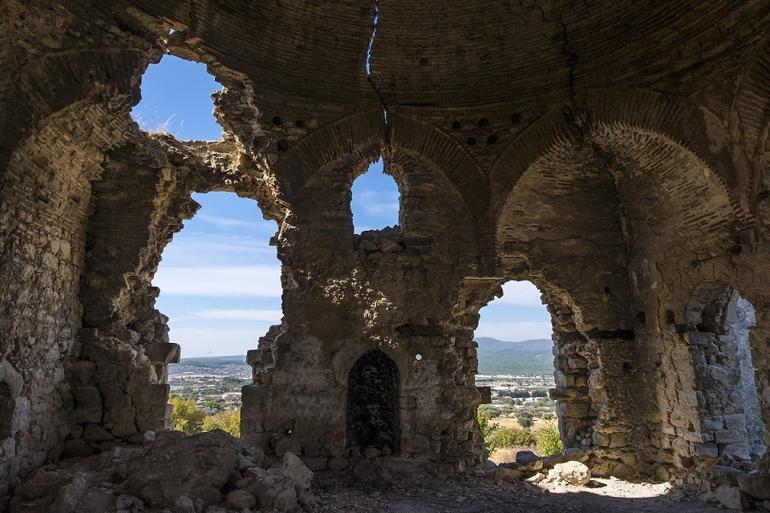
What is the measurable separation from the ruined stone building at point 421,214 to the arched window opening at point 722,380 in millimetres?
32

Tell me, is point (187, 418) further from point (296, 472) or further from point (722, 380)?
point (722, 380)

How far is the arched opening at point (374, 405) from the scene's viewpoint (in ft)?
21.2

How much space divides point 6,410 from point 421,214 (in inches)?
205

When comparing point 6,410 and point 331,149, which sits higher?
point 331,149

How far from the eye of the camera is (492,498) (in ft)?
19.1

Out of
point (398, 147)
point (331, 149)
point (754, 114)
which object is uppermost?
point (398, 147)

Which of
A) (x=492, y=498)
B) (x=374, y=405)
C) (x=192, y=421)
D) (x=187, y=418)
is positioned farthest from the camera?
(x=192, y=421)

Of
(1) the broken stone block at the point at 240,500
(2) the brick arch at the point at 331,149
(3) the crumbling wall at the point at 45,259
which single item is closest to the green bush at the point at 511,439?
(2) the brick arch at the point at 331,149

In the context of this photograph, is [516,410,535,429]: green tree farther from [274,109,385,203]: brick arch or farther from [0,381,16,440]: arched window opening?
[0,381,16,440]: arched window opening

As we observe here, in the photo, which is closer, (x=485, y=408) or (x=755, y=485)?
(x=755, y=485)

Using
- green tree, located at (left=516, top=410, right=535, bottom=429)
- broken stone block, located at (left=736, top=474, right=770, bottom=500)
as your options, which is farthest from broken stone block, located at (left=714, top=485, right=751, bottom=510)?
green tree, located at (left=516, top=410, right=535, bottom=429)

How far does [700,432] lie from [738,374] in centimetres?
101

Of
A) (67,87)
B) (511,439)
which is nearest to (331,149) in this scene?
(67,87)

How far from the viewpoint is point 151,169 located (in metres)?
6.60
